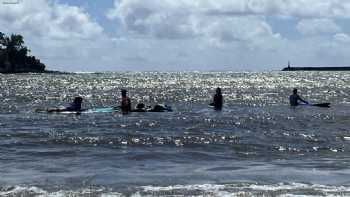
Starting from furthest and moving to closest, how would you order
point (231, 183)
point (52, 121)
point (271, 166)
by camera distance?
1. point (52, 121)
2. point (271, 166)
3. point (231, 183)

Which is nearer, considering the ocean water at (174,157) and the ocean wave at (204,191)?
the ocean wave at (204,191)

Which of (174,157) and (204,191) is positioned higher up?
(204,191)

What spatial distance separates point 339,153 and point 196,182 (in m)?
7.81

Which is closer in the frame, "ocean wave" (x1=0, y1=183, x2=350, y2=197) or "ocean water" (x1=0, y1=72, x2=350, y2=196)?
"ocean wave" (x1=0, y1=183, x2=350, y2=197)

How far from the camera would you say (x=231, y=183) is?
628 inches

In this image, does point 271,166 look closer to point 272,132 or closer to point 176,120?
point 272,132

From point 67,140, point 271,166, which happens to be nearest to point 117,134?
point 67,140

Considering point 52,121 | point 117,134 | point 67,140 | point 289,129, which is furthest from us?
point 52,121

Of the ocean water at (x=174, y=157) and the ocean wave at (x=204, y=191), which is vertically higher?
the ocean wave at (x=204, y=191)

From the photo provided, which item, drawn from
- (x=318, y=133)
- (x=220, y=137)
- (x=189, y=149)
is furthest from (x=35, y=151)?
(x=318, y=133)

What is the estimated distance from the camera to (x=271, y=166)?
1933cm

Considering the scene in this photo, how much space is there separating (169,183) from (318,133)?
569 inches

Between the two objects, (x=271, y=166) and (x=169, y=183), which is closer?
(x=169, y=183)

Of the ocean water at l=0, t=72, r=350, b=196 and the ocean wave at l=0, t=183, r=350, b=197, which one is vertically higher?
the ocean wave at l=0, t=183, r=350, b=197
